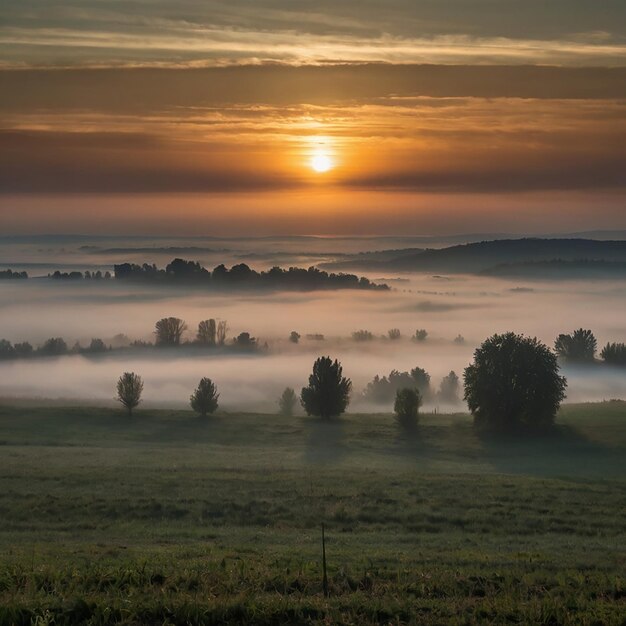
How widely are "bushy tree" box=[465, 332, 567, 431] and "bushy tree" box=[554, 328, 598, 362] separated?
6992cm

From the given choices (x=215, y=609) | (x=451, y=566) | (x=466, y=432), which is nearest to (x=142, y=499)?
(x=451, y=566)

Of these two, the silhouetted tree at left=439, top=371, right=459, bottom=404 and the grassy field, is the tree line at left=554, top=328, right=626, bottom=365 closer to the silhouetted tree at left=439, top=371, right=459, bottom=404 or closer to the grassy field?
the silhouetted tree at left=439, top=371, right=459, bottom=404

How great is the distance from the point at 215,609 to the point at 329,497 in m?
22.4

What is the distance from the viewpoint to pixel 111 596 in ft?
56.5

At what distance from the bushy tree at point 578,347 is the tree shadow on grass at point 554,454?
74748mm

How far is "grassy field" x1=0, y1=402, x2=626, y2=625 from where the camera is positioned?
55.1 feet

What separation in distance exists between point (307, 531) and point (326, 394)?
6206 cm

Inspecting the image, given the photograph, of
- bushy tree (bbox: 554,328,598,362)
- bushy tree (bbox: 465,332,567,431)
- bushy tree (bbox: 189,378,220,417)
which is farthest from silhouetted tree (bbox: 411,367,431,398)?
bushy tree (bbox: 465,332,567,431)

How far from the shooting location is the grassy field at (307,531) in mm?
16797

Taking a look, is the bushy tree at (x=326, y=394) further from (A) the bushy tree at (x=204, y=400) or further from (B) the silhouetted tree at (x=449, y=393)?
(B) the silhouetted tree at (x=449, y=393)

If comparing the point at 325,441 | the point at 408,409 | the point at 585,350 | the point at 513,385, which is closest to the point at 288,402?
the point at 408,409

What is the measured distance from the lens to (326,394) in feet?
307

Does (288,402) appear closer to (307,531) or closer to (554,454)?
(554,454)

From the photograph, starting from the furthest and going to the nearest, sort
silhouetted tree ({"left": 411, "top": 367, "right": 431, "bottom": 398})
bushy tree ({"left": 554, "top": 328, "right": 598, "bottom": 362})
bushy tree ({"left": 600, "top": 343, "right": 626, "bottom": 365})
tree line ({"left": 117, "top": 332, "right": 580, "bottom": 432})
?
1. silhouetted tree ({"left": 411, "top": 367, "right": 431, "bottom": 398})
2. bushy tree ({"left": 554, "top": 328, "right": 598, "bottom": 362})
3. bushy tree ({"left": 600, "top": 343, "right": 626, "bottom": 365})
4. tree line ({"left": 117, "top": 332, "right": 580, "bottom": 432})
